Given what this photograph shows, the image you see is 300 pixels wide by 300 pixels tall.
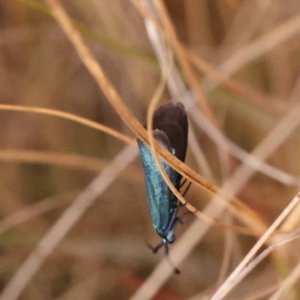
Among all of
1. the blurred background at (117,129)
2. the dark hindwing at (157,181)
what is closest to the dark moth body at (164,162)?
the dark hindwing at (157,181)

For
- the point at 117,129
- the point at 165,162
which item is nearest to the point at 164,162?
the point at 165,162

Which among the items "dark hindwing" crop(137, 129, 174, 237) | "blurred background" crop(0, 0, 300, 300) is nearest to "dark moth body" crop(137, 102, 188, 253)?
"dark hindwing" crop(137, 129, 174, 237)

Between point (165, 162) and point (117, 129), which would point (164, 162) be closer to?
point (165, 162)

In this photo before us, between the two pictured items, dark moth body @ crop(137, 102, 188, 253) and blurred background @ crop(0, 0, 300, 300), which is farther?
blurred background @ crop(0, 0, 300, 300)

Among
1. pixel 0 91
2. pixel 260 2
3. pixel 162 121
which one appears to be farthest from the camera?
pixel 0 91

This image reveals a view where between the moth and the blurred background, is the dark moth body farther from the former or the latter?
the blurred background

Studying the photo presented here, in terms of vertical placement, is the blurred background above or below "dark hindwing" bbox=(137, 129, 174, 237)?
above

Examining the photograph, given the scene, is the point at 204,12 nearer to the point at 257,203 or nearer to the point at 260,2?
the point at 260,2

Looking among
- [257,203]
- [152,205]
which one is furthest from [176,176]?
[257,203]
